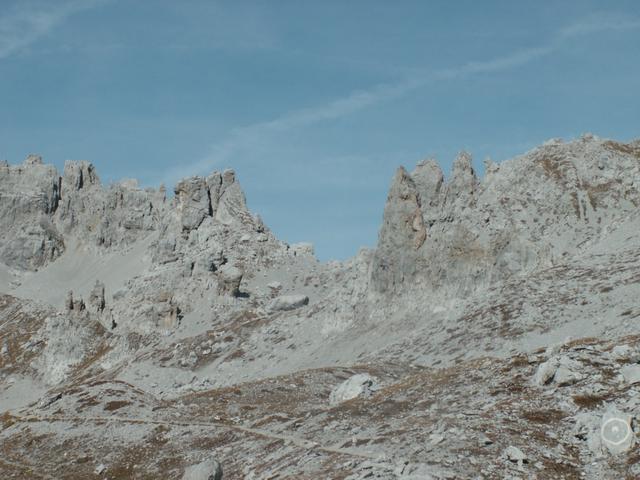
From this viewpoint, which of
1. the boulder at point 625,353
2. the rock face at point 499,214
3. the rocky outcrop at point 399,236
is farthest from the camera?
the rocky outcrop at point 399,236

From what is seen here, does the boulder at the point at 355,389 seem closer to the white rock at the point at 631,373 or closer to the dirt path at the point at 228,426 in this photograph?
the dirt path at the point at 228,426

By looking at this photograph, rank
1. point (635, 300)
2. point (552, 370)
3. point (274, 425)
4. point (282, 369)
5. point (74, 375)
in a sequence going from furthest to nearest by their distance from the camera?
point (74, 375) < point (282, 369) < point (635, 300) < point (274, 425) < point (552, 370)

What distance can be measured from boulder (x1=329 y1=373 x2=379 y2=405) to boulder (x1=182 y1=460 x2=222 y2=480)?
55.3 ft

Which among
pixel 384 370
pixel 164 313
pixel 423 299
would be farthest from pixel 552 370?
pixel 164 313

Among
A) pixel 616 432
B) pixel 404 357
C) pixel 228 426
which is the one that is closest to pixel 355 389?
pixel 228 426

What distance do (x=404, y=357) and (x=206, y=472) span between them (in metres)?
57.7

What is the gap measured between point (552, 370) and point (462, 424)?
8.47 m

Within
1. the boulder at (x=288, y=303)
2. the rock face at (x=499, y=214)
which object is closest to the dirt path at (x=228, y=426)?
the rock face at (x=499, y=214)

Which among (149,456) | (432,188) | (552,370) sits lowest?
(149,456)

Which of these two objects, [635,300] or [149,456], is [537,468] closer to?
[149,456]

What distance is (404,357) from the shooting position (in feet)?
319

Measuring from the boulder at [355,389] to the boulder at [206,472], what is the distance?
1686 cm

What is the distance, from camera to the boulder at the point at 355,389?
193ft

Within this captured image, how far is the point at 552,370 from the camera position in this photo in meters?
41.7
